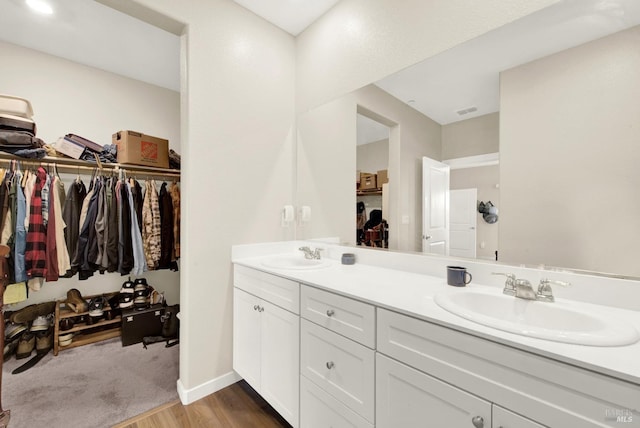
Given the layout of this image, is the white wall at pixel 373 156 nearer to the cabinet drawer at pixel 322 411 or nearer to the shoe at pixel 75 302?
the cabinet drawer at pixel 322 411

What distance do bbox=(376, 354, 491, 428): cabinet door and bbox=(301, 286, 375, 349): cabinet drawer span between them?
0.10 meters

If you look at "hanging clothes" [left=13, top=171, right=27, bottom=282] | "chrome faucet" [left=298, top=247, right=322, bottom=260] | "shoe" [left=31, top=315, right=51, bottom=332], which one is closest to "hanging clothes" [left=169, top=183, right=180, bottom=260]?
"hanging clothes" [left=13, top=171, right=27, bottom=282]

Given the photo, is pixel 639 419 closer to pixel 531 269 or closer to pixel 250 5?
pixel 531 269

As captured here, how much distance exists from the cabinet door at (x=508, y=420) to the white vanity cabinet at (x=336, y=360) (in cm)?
40

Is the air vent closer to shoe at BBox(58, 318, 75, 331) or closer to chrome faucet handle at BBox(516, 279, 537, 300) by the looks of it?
chrome faucet handle at BBox(516, 279, 537, 300)

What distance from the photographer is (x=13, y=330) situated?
2154 millimetres

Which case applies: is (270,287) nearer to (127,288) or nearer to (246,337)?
(246,337)

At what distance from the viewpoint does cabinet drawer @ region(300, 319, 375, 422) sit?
1.00 metres

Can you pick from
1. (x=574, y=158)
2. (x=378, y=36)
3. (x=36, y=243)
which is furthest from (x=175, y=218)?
(x=574, y=158)

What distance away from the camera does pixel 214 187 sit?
176 cm

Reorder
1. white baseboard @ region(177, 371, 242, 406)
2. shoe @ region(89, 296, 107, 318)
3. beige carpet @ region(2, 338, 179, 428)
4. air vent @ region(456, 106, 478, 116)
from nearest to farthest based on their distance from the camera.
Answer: air vent @ region(456, 106, 478, 116), beige carpet @ region(2, 338, 179, 428), white baseboard @ region(177, 371, 242, 406), shoe @ region(89, 296, 107, 318)

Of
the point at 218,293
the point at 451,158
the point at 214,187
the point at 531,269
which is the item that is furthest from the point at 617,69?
the point at 218,293

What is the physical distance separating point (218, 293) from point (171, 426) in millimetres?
742

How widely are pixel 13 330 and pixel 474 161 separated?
3679 millimetres
